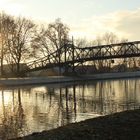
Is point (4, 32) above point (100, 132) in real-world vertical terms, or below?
above

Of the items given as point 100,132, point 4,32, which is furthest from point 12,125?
point 4,32

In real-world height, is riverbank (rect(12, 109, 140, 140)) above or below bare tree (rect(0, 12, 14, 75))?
below

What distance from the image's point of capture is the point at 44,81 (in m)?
103

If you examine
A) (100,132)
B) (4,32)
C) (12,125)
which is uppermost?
(4,32)

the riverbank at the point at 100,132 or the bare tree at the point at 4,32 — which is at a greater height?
the bare tree at the point at 4,32

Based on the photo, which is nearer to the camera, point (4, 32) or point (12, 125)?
point (12, 125)

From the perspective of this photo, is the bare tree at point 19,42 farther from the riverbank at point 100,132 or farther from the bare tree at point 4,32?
the riverbank at point 100,132

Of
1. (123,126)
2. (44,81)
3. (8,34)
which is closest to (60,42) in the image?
(8,34)

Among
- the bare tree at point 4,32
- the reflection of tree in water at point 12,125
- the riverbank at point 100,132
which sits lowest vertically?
the reflection of tree in water at point 12,125

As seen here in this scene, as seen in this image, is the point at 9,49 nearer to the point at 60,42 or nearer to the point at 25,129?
the point at 60,42

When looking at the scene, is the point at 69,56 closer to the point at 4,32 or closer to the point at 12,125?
the point at 4,32

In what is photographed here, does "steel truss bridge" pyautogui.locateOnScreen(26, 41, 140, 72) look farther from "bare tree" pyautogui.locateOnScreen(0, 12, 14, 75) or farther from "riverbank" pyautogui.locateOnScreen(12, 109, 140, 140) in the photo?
"riverbank" pyautogui.locateOnScreen(12, 109, 140, 140)

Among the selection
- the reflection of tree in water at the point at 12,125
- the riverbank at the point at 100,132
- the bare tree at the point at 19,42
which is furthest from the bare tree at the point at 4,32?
the riverbank at the point at 100,132

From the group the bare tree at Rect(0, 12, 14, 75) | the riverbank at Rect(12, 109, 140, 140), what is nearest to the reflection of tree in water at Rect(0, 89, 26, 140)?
the riverbank at Rect(12, 109, 140, 140)
